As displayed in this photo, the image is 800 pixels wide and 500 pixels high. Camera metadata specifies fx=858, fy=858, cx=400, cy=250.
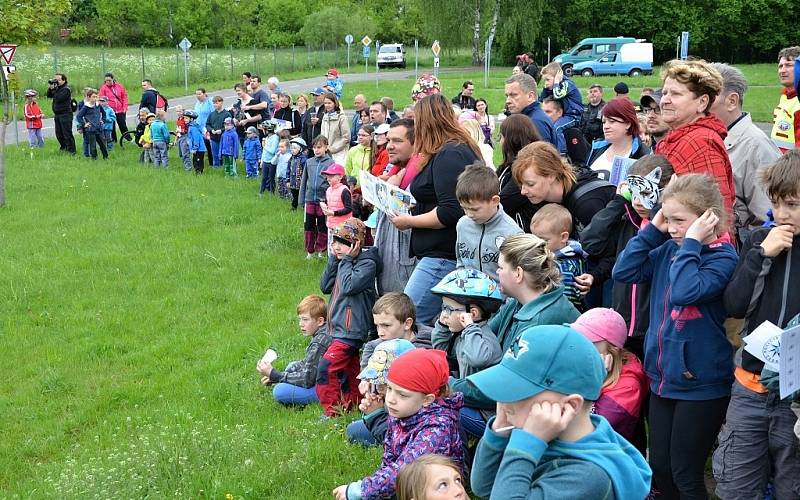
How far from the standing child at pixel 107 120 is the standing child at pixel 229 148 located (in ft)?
15.8

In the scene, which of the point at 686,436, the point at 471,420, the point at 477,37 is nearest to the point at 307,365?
the point at 471,420

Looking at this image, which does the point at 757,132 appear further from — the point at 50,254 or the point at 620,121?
the point at 50,254

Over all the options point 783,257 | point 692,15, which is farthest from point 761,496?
point 692,15

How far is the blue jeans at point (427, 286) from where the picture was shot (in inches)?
261

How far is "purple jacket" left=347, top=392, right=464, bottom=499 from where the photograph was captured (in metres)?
4.79

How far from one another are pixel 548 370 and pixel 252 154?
18.8 metres

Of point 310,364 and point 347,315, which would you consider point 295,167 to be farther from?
point 347,315

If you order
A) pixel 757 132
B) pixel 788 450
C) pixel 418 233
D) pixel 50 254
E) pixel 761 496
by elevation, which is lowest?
pixel 50 254

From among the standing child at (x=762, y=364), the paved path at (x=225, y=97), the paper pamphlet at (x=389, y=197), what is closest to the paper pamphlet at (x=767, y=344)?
the standing child at (x=762, y=364)

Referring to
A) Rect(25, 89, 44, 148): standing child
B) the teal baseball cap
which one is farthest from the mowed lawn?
Rect(25, 89, 44, 148): standing child

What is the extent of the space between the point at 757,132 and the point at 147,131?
761 inches

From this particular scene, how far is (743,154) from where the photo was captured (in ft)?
19.2

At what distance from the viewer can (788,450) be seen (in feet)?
13.8

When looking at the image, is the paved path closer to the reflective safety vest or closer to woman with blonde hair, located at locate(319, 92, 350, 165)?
woman with blonde hair, located at locate(319, 92, 350, 165)
